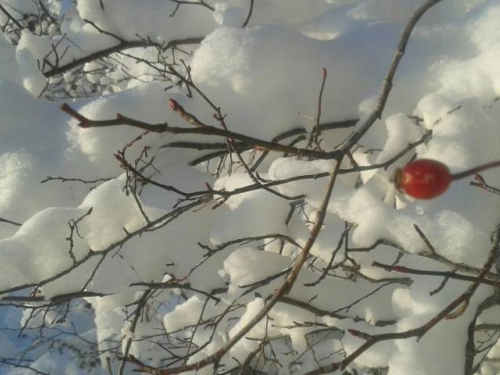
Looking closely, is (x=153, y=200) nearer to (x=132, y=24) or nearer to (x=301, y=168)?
(x=301, y=168)

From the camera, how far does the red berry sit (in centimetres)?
64

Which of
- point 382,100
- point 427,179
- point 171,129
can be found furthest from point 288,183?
point 427,179

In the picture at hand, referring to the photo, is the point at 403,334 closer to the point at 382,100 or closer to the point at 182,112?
the point at 382,100

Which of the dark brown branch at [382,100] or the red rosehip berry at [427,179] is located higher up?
the dark brown branch at [382,100]

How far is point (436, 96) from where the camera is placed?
1.89 metres

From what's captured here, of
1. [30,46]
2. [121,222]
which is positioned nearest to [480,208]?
[121,222]

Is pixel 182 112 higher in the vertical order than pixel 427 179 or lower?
higher

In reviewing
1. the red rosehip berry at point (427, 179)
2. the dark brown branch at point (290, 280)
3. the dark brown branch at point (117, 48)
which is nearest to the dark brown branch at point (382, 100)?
the dark brown branch at point (290, 280)

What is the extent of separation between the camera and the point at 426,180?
640mm

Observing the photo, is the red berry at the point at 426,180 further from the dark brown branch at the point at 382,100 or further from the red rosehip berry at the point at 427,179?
the dark brown branch at the point at 382,100

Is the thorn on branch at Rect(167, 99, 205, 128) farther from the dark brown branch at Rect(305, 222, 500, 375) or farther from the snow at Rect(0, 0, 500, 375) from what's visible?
the snow at Rect(0, 0, 500, 375)

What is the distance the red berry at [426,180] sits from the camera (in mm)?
641

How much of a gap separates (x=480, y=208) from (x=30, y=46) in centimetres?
254

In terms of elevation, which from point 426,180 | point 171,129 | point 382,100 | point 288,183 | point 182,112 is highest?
point 288,183
